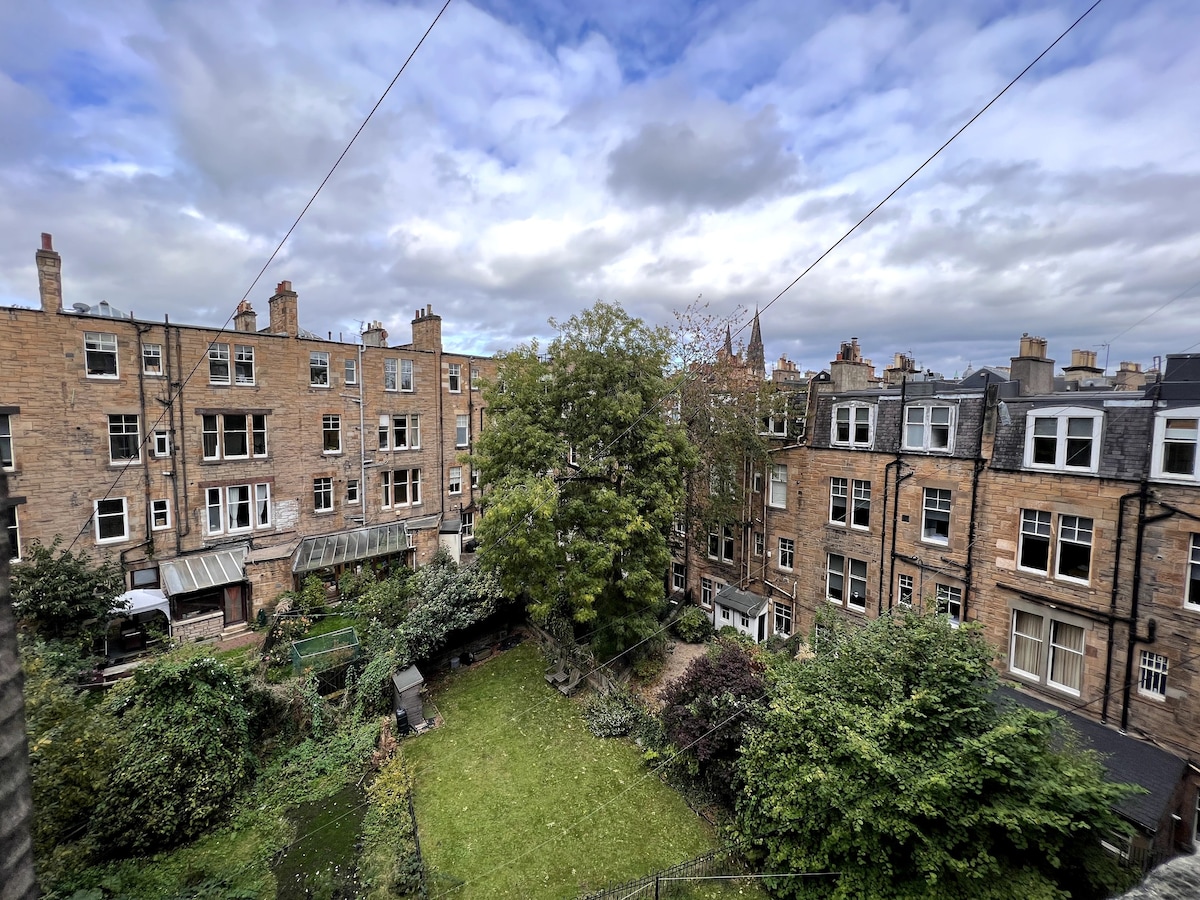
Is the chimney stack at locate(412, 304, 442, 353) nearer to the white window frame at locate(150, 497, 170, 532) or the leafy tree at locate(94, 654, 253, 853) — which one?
the white window frame at locate(150, 497, 170, 532)

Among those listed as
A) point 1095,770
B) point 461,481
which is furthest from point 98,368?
→ point 1095,770

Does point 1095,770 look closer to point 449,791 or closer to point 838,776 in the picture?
point 838,776

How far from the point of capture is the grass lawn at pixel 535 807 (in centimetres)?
1270

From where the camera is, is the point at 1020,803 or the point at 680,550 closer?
the point at 1020,803

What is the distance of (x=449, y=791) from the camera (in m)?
15.1

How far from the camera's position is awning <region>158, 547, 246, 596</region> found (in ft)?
71.8

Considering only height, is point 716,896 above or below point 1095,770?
below

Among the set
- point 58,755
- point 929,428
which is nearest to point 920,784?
point 929,428

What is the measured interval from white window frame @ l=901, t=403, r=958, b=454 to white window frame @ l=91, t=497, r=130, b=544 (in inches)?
1164

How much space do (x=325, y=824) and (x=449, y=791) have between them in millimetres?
3048

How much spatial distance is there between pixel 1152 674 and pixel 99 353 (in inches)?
1406

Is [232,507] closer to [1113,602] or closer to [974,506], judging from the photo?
[974,506]

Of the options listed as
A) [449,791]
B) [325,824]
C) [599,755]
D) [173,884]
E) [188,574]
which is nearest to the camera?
[173,884]

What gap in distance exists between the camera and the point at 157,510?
2233cm
